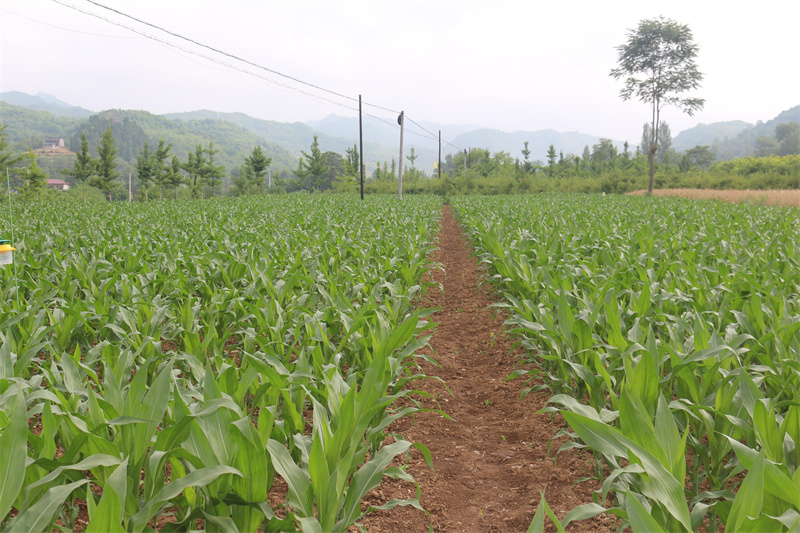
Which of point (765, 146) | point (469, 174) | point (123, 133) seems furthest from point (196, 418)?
point (765, 146)

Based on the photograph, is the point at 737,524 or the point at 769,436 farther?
the point at 769,436

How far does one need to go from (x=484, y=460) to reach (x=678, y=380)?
1315mm

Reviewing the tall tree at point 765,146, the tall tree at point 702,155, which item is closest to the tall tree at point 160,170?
the tall tree at point 702,155

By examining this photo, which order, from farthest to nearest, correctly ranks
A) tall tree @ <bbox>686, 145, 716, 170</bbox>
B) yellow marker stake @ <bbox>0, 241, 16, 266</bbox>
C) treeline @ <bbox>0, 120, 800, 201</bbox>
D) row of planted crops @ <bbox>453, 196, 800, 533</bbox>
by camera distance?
1. tall tree @ <bbox>686, 145, 716, 170</bbox>
2. treeline @ <bbox>0, 120, 800, 201</bbox>
3. yellow marker stake @ <bbox>0, 241, 16, 266</bbox>
4. row of planted crops @ <bbox>453, 196, 800, 533</bbox>

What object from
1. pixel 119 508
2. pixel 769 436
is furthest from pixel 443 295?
pixel 119 508

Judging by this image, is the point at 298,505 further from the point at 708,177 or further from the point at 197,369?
the point at 708,177

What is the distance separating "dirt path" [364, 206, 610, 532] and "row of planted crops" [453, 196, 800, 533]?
8.7 inches

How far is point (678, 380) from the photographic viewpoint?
2.79 meters

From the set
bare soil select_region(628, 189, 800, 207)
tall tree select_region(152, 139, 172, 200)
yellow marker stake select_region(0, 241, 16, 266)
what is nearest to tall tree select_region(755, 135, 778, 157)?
bare soil select_region(628, 189, 800, 207)

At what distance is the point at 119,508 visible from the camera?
140 centimetres

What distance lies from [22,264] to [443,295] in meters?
5.78

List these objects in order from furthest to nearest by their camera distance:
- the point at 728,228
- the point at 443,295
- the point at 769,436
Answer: the point at 728,228, the point at 443,295, the point at 769,436

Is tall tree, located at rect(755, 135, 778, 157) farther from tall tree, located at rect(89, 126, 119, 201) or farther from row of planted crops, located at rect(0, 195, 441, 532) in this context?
row of planted crops, located at rect(0, 195, 441, 532)

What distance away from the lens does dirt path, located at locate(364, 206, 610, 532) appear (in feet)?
8.54
